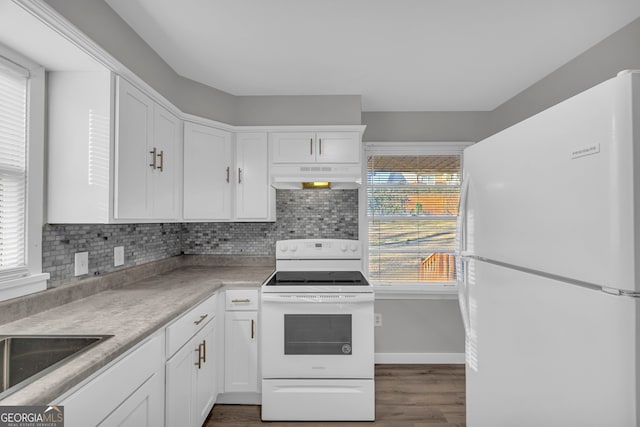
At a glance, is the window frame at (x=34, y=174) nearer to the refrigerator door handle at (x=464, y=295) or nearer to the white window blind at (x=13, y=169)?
the white window blind at (x=13, y=169)

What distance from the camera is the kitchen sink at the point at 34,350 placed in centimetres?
114

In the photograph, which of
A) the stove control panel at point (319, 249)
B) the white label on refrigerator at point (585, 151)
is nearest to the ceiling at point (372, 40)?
the white label on refrigerator at point (585, 151)

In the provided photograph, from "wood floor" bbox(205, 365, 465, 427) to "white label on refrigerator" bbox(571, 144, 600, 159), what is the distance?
1.99 metres

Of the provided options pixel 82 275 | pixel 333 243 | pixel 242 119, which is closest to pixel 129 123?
pixel 82 275

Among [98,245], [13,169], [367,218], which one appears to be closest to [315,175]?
[367,218]

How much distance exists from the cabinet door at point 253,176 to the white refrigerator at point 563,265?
1.70 m

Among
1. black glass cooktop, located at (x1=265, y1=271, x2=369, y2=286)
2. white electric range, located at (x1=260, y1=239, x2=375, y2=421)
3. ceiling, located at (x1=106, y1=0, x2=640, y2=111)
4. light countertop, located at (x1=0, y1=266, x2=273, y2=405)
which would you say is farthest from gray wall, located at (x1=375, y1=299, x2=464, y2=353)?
ceiling, located at (x1=106, y1=0, x2=640, y2=111)

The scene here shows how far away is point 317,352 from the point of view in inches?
85.4

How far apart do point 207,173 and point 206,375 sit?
1417mm

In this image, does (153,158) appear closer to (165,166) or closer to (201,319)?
(165,166)

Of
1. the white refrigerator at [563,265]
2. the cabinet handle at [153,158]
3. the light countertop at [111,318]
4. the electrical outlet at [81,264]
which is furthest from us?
the cabinet handle at [153,158]

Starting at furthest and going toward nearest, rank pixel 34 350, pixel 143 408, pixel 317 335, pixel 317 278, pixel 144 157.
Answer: pixel 317 278 → pixel 317 335 → pixel 144 157 → pixel 143 408 → pixel 34 350

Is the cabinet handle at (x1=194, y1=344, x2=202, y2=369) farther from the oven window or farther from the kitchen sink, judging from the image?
the kitchen sink

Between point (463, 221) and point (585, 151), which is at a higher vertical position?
point (585, 151)
